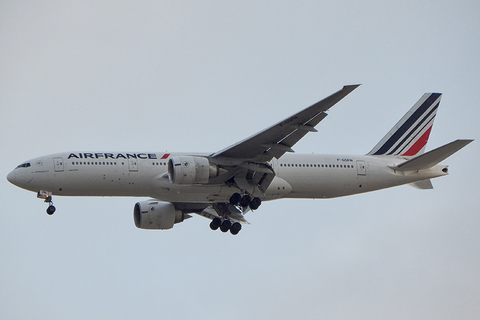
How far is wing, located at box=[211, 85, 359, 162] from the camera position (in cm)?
3401

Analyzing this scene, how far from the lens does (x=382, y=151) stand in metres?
44.7

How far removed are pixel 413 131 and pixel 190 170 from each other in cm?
1508

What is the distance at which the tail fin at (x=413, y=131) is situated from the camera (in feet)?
147

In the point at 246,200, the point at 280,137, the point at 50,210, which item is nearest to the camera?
the point at 280,137

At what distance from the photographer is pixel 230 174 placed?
39.1m

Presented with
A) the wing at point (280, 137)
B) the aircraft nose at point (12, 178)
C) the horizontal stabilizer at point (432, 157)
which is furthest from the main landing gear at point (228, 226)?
the aircraft nose at point (12, 178)

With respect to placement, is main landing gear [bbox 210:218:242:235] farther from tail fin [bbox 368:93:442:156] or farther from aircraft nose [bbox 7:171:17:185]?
aircraft nose [bbox 7:171:17:185]

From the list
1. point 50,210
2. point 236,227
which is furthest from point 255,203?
point 50,210

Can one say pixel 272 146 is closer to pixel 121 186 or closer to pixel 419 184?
pixel 121 186

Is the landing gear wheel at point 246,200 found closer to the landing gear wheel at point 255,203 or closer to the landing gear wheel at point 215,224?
the landing gear wheel at point 255,203

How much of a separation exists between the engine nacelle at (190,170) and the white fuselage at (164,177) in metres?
1.31

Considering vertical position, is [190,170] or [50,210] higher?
[190,170]

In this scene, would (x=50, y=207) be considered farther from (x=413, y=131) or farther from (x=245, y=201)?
(x=413, y=131)

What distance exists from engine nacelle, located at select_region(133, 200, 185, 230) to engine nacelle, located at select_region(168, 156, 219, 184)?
6.42m
